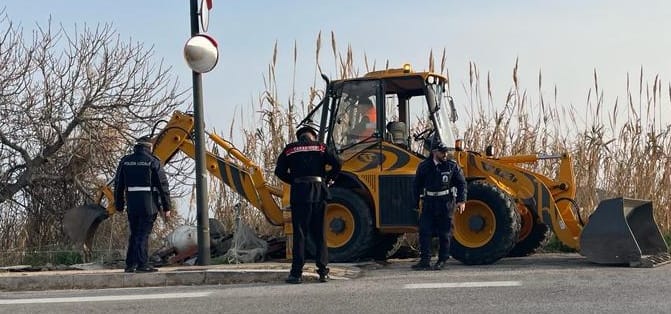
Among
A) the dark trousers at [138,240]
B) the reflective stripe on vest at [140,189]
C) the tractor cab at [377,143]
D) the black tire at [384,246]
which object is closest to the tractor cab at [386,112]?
the tractor cab at [377,143]

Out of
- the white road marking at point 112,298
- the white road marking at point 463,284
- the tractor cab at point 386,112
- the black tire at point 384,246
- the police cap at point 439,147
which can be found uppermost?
the tractor cab at point 386,112

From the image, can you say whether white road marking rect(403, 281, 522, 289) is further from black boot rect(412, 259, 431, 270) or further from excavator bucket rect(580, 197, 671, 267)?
excavator bucket rect(580, 197, 671, 267)

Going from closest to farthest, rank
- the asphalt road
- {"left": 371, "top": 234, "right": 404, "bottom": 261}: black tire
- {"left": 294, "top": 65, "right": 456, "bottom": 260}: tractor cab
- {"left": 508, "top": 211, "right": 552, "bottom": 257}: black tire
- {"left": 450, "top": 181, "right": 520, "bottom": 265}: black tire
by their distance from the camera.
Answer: the asphalt road
{"left": 450, "top": 181, "right": 520, "bottom": 265}: black tire
{"left": 294, "top": 65, "right": 456, "bottom": 260}: tractor cab
{"left": 371, "top": 234, "right": 404, "bottom": 261}: black tire
{"left": 508, "top": 211, "right": 552, "bottom": 257}: black tire

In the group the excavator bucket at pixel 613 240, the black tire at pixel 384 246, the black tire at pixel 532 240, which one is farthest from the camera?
the black tire at pixel 532 240

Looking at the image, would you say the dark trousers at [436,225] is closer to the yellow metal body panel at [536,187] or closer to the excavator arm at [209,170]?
the yellow metal body panel at [536,187]

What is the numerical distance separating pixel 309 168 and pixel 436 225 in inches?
83.1

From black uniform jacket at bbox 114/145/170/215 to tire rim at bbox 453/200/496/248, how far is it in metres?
3.62

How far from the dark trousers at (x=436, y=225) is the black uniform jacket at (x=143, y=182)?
3078 mm

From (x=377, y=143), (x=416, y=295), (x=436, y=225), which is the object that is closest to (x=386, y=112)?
(x=377, y=143)

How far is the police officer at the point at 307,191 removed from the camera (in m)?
10.5

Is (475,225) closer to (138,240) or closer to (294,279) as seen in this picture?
(294,279)

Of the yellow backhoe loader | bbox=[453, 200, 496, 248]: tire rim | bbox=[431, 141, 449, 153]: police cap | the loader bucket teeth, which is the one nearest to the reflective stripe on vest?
the yellow backhoe loader

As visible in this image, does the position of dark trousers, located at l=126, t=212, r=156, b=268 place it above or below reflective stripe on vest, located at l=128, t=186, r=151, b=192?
below

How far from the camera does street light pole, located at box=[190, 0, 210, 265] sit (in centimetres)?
1149
